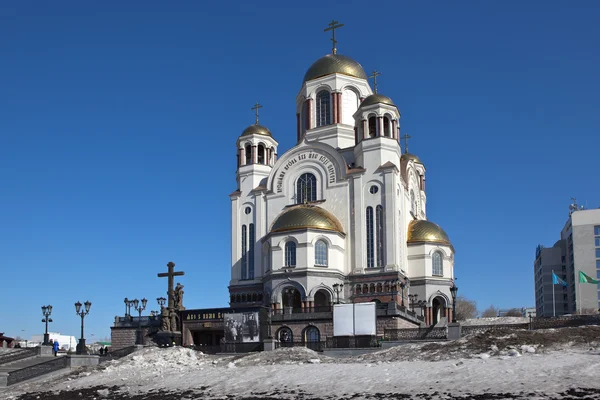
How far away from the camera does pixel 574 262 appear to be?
100 meters

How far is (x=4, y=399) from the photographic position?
98.2ft

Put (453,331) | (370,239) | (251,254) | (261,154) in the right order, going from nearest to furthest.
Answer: (453,331) → (370,239) → (251,254) → (261,154)

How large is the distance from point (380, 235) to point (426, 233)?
5238 millimetres

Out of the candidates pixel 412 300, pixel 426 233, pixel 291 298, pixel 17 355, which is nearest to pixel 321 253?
pixel 291 298

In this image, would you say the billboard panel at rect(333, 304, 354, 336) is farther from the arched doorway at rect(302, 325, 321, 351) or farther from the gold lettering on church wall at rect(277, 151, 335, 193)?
the gold lettering on church wall at rect(277, 151, 335, 193)

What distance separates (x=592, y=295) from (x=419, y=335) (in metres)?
66.3

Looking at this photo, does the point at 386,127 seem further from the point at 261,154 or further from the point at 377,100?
the point at 261,154

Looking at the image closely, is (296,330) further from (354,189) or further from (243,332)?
(354,189)

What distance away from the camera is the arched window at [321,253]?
170ft

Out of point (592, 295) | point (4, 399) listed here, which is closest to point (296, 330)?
point (4, 399)

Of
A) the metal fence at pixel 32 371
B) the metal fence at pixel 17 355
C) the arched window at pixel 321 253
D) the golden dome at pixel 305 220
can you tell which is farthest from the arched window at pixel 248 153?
the metal fence at pixel 32 371

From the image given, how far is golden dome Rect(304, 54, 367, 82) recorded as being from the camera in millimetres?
61812

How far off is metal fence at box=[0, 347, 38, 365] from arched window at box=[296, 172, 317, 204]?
22.8 m

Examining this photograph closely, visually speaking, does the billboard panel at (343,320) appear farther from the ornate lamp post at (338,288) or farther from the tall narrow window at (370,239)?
the tall narrow window at (370,239)
